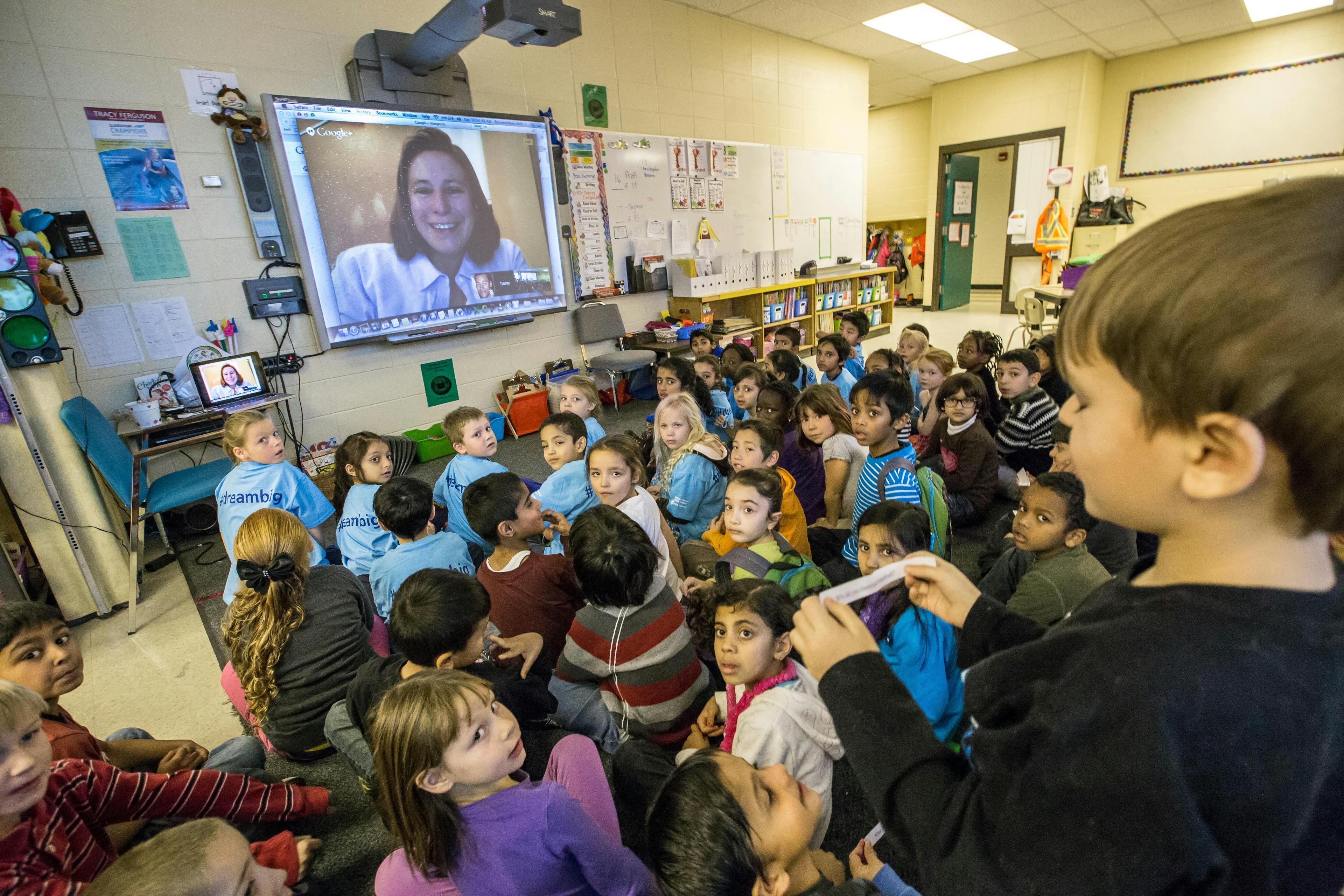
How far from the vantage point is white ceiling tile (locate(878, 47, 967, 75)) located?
22.2 feet

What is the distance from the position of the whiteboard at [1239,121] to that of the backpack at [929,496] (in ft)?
27.0

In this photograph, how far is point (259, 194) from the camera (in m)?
3.44

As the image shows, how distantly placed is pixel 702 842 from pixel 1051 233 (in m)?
8.93

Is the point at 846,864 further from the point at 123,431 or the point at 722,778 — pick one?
the point at 123,431

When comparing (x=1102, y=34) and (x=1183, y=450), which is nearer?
(x=1183, y=450)

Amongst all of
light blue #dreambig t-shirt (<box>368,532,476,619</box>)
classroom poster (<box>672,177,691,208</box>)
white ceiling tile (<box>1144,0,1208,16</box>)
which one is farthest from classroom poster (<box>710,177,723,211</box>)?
light blue #dreambig t-shirt (<box>368,532,476,619</box>)

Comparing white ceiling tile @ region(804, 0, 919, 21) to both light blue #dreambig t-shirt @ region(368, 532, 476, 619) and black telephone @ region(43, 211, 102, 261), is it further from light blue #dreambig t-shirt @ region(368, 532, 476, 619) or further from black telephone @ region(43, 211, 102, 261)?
light blue #dreambig t-shirt @ region(368, 532, 476, 619)

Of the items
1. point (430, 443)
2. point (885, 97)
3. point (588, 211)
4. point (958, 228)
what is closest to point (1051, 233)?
point (958, 228)

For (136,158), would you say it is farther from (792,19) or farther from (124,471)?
(792,19)

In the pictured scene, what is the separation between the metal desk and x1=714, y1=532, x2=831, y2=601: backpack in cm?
253

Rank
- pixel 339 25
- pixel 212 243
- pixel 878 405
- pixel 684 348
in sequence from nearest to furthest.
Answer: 1. pixel 878 405
2. pixel 212 243
3. pixel 339 25
4. pixel 684 348

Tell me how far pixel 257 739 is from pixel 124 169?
120 inches

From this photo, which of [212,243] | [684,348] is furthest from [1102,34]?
[212,243]

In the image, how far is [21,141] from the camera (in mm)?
2855
